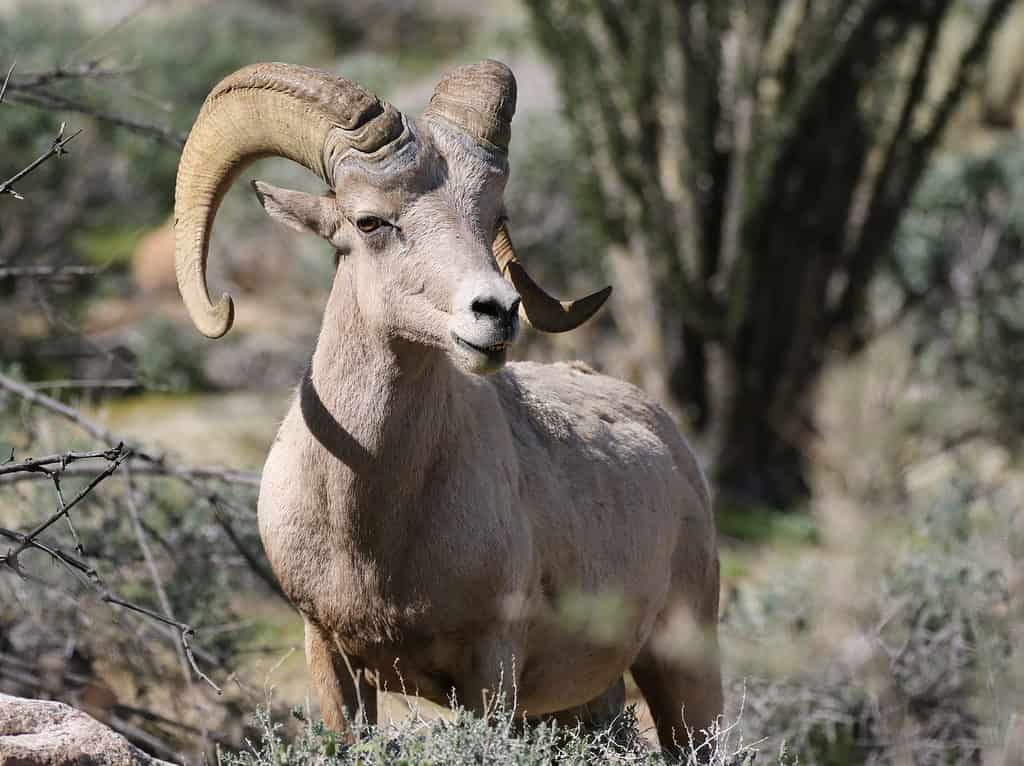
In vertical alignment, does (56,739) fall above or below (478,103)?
below

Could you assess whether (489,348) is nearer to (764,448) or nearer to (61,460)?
(61,460)

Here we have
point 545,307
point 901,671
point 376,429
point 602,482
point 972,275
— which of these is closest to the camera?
point 376,429

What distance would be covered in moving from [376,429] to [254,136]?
3.60ft

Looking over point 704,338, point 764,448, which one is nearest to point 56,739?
point 704,338

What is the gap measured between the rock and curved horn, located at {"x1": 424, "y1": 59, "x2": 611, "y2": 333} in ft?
6.51

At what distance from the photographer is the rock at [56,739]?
4207 millimetres

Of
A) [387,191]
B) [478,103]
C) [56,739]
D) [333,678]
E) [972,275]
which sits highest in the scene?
[478,103]

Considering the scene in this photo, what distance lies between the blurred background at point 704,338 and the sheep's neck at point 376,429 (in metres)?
0.72

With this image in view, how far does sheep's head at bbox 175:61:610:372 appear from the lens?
4.49 m

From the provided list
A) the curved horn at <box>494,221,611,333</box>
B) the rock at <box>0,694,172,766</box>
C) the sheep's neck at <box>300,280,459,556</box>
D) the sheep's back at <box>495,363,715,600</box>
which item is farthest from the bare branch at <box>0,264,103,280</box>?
the rock at <box>0,694,172,766</box>

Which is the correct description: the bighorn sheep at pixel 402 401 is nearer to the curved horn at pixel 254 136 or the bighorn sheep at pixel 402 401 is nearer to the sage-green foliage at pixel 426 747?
the curved horn at pixel 254 136

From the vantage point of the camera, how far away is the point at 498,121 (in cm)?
491

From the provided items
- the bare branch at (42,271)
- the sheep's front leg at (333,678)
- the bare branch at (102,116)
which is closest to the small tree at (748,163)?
the bare branch at (102,116)

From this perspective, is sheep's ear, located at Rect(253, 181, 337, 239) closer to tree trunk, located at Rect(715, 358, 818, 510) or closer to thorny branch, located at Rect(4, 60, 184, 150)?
thorny branch, located at Rect(4, 60, 184, 150)
